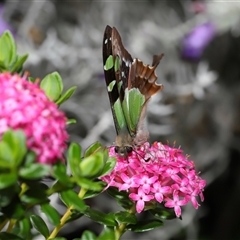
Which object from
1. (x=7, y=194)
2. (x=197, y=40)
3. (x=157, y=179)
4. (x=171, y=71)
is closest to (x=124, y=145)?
(x=157, y=179)

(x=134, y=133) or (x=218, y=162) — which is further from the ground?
(x=134, y=133)

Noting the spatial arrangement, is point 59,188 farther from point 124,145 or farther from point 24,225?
point 124,145

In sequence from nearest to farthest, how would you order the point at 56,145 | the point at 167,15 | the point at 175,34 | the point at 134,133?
the point at 56,145, the point at 134,133, the point at 175,34, the point at 167,15

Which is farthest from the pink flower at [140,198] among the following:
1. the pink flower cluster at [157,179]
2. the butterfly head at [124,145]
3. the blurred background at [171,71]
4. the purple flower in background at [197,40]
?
the purple flower in background at [197,40]

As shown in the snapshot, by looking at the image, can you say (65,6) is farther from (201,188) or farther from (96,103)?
(201,188)

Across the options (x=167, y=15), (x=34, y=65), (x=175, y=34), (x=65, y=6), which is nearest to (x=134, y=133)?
(x=34, y=65)
